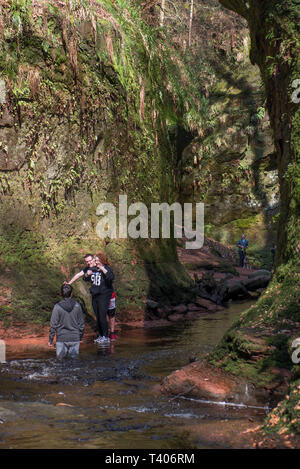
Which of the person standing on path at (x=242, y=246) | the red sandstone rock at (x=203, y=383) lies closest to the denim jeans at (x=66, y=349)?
the red sandstone rock at (x=203, y=383)

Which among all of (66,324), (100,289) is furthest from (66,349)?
(100,289)

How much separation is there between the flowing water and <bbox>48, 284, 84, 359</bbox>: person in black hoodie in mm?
317

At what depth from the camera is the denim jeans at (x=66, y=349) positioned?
987 cm

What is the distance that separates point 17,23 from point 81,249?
533 centimetres

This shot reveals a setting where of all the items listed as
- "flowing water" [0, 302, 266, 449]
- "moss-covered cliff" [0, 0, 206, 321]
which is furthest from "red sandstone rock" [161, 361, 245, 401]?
"moss-covered cliff" [0, 0, 206, 321]

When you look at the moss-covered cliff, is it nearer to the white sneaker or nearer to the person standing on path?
the white sneaker

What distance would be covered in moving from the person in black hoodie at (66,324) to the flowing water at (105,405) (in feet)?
1.04

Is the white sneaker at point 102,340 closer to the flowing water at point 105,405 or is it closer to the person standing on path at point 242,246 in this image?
the flowing water at point 105,405

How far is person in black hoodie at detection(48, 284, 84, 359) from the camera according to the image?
31.9 feet

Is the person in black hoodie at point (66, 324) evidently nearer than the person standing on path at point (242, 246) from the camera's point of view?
Yes

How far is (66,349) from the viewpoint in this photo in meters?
9.97

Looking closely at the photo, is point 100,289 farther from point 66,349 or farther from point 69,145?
point 69,145

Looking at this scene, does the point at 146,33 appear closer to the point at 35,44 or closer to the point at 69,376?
the point at 35,44

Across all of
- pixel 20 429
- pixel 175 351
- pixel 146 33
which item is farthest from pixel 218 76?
pixel 20 429
